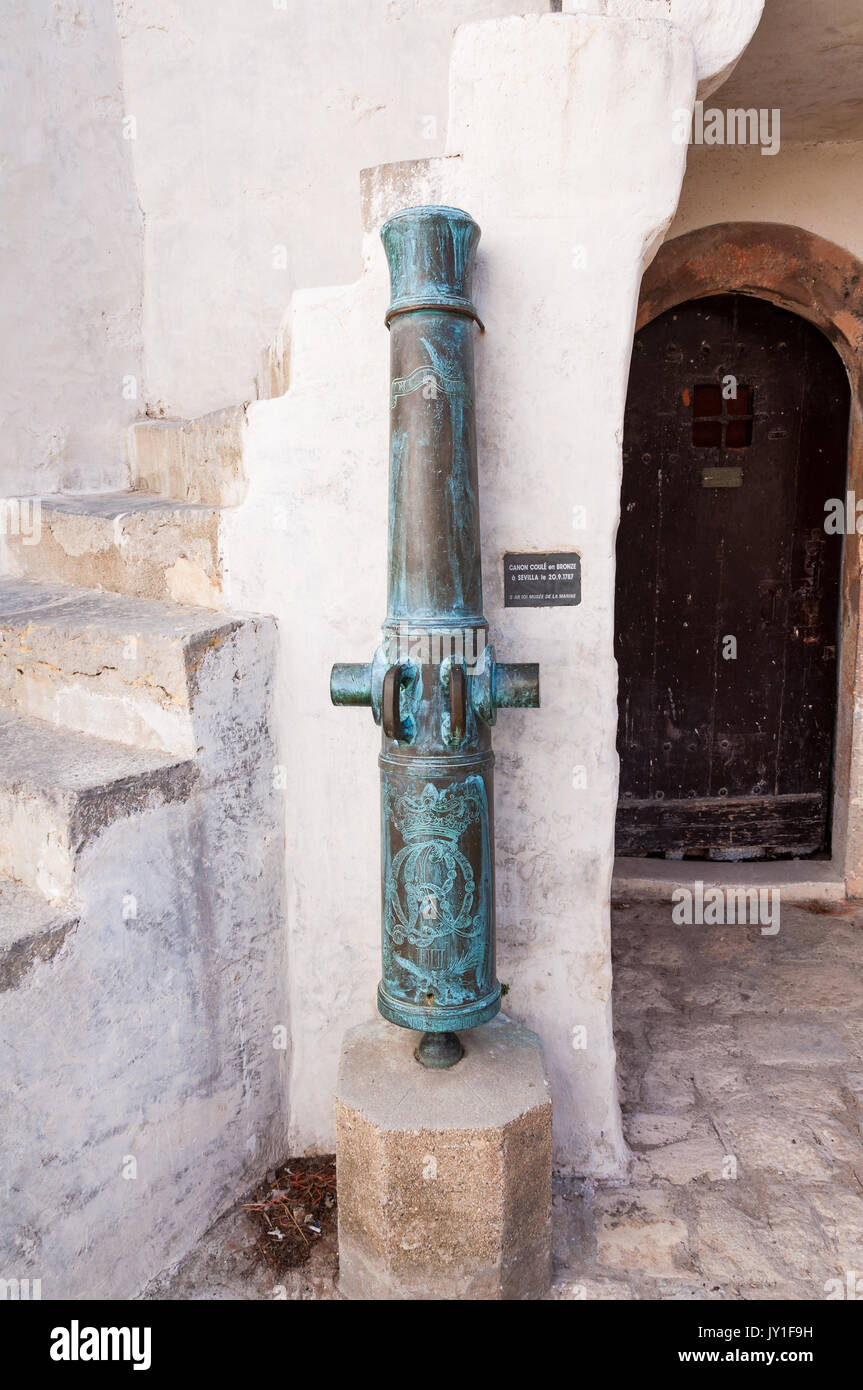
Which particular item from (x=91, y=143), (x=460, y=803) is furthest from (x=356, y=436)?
(x=91, y=143)

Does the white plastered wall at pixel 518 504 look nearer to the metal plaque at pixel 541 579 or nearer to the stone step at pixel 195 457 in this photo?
the metal plaque at pixel 541 579

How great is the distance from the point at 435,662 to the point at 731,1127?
1606mm

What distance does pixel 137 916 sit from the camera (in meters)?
1.89

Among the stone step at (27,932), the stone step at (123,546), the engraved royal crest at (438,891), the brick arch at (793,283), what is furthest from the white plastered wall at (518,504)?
the brick arch at (793,283)

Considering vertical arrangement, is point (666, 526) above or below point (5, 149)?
below

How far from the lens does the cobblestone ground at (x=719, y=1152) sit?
2.01 meters

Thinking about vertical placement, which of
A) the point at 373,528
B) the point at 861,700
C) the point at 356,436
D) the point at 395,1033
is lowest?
the point at 395,1033

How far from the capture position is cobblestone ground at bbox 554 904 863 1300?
2029 mm

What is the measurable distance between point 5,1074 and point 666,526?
326 cm

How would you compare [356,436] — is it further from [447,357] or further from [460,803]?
[460,803]

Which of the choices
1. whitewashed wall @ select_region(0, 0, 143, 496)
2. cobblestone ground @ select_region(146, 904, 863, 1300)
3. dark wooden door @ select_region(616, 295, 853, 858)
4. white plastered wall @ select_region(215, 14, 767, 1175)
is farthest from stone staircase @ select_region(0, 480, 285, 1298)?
dark wooden door @ select_region(616, 295, 853, 858)

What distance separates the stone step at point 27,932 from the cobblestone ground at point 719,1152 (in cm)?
86

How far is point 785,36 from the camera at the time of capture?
261cm

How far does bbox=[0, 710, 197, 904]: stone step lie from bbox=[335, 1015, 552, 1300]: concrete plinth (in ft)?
2.43
